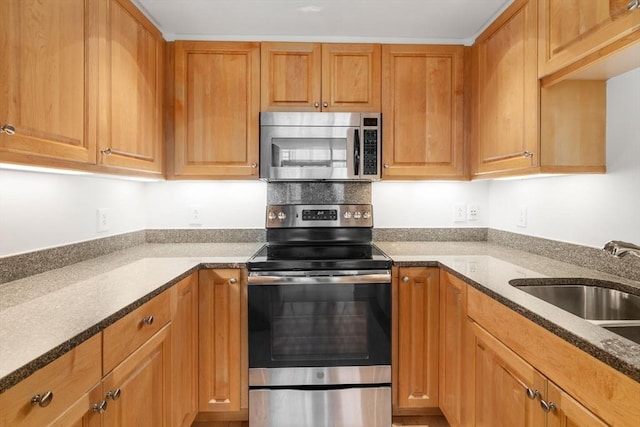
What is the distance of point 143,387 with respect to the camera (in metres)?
1.32

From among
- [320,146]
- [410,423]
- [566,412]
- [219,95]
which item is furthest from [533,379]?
[219,95]

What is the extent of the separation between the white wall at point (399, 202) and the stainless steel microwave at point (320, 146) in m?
0.36

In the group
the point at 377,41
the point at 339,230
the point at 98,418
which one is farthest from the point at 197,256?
the point at 377,41

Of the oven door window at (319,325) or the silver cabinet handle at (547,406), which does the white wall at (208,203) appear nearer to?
the oven door window at (319,325)

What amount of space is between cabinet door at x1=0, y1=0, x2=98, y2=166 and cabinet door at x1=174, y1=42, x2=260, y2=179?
0.76 meters

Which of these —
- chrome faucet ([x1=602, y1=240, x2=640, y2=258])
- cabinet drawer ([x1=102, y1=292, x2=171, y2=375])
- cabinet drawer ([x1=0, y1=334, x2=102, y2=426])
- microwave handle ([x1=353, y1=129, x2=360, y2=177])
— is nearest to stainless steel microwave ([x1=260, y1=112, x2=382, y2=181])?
microwave handle ([x1=353, y1=129, x2=360, y2=177])

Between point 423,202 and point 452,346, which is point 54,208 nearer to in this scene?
point 452,346

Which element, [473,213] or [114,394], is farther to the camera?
[473,213]

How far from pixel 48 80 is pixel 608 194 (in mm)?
2094

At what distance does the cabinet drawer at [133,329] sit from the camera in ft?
3.55

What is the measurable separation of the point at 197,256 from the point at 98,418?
1053 mm

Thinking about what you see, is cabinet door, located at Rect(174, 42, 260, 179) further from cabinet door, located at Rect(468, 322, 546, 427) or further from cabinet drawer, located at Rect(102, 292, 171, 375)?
cabinet door, located at Rect(468, 322, 546, 427)

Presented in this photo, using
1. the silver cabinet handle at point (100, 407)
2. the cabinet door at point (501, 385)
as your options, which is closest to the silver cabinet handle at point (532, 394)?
the cabinet door at point (501, 385)

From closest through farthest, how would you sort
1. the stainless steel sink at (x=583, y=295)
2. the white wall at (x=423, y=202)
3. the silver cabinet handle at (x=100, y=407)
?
1. the silver cabinet handle at (x=100, y=407)
2. the stainless steel sink at (x=583, y=295)
3. the white wall at (x=423, y=202)
